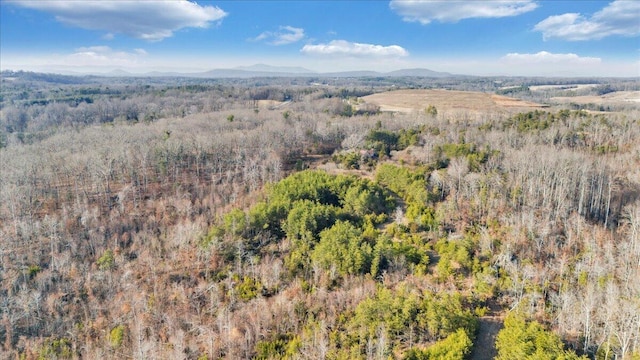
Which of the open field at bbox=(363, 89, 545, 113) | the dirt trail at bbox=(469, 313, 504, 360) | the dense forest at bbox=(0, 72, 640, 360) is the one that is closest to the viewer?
the dirt trail at bbox=(469, 313, 504, 360)

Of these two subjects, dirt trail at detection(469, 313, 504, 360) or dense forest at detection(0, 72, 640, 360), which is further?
A: dense forest at detection(0, 72, 640, 360)

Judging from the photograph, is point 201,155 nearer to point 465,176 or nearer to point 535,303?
point 465,176

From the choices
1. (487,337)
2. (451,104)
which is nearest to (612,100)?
(451,104)

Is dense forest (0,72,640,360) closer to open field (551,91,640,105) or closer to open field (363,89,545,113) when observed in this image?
open field (363,89,545,113)

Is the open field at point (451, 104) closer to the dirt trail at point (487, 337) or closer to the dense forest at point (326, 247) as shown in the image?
the dense forest at point (326, 247)

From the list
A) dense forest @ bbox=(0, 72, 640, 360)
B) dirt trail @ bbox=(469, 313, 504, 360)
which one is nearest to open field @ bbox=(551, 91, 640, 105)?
dense forest @ bbox=(0, 72, 640, 360)

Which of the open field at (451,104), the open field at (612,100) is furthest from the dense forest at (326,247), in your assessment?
the open field at (612,100)

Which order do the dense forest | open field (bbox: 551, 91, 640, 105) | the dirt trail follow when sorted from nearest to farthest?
the dirt trail
the dense forest
open field (bbox: 551, 91, 640, 105)

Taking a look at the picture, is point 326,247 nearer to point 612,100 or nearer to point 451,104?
point 451,104

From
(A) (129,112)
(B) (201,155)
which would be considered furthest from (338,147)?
(A) (129,112)
